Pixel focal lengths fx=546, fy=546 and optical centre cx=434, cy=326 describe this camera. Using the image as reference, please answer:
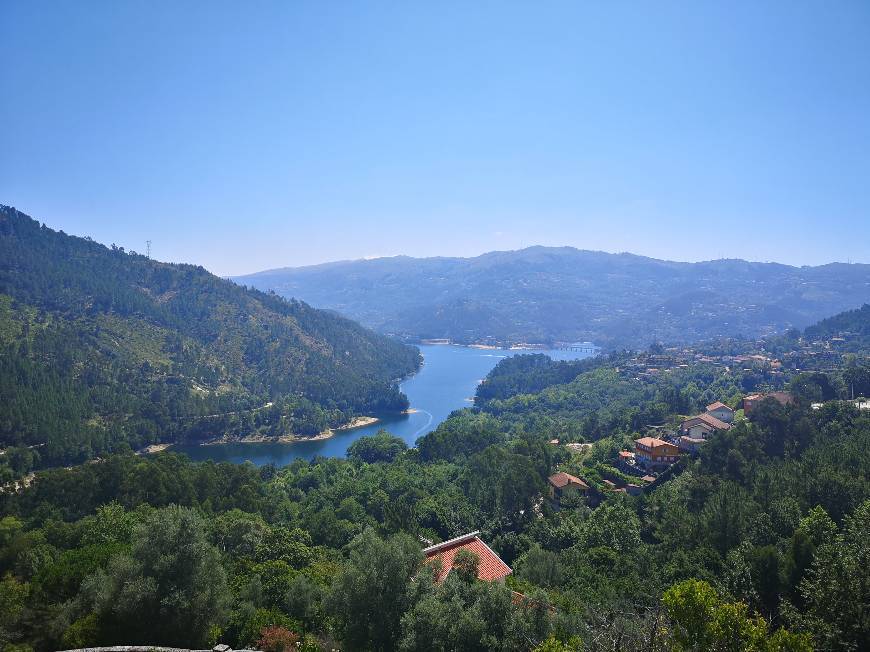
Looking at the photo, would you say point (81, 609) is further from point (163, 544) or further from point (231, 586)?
point (231, 586)

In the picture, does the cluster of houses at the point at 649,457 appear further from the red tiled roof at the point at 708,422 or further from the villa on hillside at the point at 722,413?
the villa on hillside at the point at 722,413

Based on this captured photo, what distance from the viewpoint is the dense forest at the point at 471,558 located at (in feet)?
37.3

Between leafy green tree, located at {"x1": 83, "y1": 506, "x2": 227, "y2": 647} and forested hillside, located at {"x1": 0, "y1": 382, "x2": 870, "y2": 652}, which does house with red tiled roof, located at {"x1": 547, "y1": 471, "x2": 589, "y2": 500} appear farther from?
leafy green tree, located at {"x1": 83, "y1": 506, "x2": 227, "y2": 647}

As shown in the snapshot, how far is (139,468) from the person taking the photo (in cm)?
3612

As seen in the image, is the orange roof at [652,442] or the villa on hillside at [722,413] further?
the villa on hillside at [722,413]

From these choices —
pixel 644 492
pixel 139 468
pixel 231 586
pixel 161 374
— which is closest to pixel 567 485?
pixel 644 492

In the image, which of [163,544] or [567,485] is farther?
[567,485]

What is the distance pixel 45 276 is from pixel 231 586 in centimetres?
11464

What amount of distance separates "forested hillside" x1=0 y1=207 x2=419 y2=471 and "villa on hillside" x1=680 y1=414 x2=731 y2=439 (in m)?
55.8

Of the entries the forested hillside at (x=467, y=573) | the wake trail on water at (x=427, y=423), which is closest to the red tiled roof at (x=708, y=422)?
the forested hillside at (x=467, y=573)

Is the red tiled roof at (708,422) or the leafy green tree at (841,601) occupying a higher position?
the leafy green tree at (841,601)

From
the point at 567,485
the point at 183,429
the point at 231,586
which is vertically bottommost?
the point at 183,429

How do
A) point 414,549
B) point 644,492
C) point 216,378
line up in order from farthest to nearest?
point 216,378 → point 644,492 → point 414,549

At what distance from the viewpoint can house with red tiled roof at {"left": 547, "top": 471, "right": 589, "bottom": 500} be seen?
3334 cm
